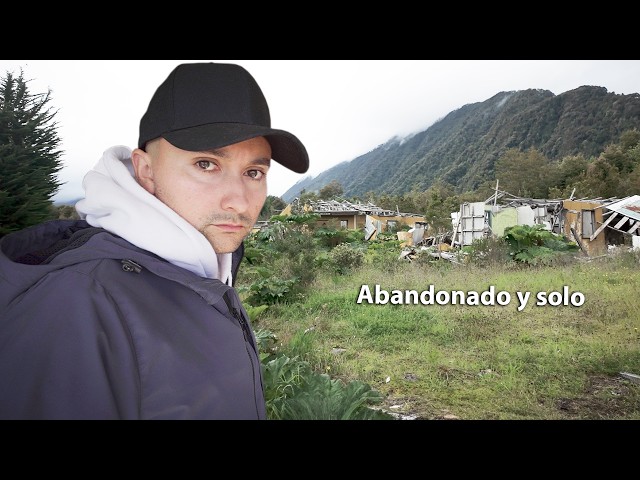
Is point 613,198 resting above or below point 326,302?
above

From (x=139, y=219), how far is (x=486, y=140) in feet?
8.79

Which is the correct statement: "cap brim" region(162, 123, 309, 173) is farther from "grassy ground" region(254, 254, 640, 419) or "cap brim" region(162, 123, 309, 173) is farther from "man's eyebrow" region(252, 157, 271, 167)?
"grassy ground" region(254, 254, 640, 419)

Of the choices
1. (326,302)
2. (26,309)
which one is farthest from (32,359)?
(326,302)

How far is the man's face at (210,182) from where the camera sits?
2.94 ft

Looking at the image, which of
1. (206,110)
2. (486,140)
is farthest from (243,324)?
(486,140)

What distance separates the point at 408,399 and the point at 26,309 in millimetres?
1998

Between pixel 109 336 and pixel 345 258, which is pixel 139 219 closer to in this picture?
pixel 109 336

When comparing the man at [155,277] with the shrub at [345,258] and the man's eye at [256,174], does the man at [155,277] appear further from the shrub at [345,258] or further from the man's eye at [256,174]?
the shrub at [345,258]

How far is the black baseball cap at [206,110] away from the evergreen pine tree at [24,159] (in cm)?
138

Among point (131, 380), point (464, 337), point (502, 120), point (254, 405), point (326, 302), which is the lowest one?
point (464, 337)

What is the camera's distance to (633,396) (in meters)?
2.20

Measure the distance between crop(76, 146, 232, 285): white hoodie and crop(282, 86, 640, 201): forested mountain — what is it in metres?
1.54

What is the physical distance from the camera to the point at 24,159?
2.00 metres

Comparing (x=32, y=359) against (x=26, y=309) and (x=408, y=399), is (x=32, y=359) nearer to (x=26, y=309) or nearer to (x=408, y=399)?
(x=26, y=309)
